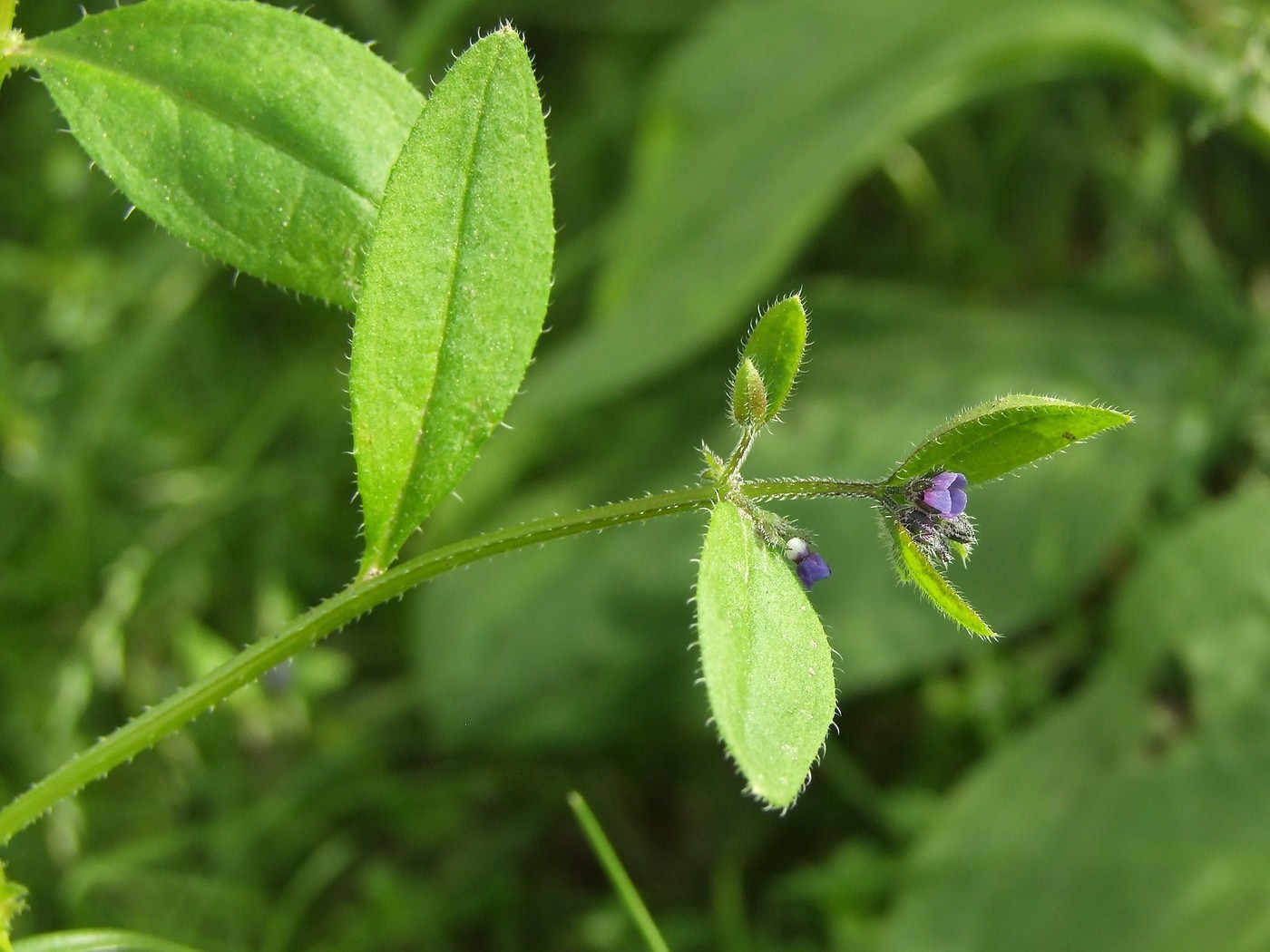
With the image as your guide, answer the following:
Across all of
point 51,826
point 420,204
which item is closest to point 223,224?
point 420,204

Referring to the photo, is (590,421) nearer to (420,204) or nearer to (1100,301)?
(1100,301)

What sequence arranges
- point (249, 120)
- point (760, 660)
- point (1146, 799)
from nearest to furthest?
point (760, 660) → point (249, 120) → point (1146, 799)

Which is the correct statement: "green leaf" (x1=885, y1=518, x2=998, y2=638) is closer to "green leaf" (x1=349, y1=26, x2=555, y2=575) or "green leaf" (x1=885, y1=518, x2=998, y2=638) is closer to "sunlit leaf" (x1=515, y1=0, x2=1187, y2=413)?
"green leaf" (x1=349, y1=26, x2=555, y2=575)

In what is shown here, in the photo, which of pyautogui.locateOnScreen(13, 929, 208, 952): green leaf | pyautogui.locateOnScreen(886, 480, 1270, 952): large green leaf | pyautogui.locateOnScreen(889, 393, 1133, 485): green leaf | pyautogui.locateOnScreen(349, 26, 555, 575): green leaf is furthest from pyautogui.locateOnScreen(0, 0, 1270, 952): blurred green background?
pyautogui.locateOnScreen(349, 26, 555, 575): green leaf

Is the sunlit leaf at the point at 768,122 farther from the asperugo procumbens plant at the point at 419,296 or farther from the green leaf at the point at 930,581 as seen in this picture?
the green leaf at the point at 930,581

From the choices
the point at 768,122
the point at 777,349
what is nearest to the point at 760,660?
the point at 777,349

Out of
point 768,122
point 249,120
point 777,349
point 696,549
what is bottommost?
point 777,349

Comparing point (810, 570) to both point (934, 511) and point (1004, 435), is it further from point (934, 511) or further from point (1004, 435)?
point (1004, 435)
